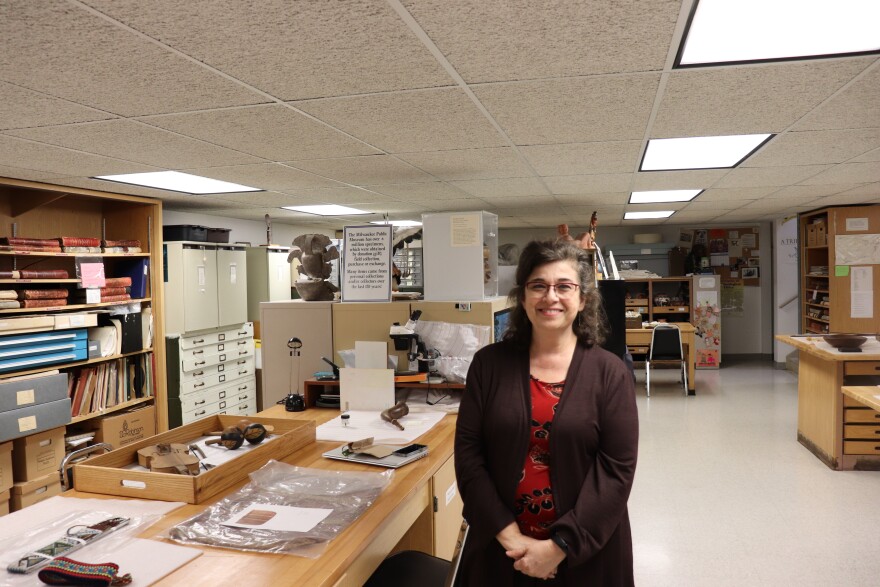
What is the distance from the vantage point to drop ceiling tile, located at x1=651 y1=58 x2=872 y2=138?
197cm

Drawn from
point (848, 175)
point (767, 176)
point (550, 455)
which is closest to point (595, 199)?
point (767, 176)

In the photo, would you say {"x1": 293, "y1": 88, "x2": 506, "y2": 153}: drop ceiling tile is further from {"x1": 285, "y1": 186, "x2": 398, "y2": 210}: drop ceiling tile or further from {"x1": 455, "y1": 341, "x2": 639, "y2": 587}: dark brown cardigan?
{"x1": 285, "y1": 186, "x2": 398, "y2": 210}: drop ceiling tile

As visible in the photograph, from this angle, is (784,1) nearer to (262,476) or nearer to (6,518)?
(262,476)

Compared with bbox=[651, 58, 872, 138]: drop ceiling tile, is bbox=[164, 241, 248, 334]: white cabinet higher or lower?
lower

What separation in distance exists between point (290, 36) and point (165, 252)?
4.32m

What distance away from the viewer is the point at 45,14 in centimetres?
144

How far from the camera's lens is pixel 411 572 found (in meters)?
1.95

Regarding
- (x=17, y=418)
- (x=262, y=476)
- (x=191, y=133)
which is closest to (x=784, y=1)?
(x=262, y=476)

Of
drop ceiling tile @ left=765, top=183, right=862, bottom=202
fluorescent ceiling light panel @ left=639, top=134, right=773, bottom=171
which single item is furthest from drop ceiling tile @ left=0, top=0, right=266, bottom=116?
drop ceiling tile @ left=765, top=183, right=862, bottom=202

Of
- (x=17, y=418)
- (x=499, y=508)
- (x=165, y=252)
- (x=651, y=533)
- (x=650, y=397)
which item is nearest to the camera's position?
(x=499, y=508)

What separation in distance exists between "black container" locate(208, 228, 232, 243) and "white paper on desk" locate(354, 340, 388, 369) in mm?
3292

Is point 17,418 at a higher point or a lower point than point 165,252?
lower

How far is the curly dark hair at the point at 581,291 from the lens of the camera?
71.4 inches

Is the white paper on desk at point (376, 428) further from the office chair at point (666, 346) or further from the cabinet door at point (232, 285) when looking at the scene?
the office chair at point (666, 346)
